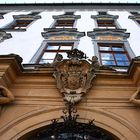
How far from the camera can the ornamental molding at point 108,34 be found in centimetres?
1086

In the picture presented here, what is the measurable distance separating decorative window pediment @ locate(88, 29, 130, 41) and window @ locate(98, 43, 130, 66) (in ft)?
1.87

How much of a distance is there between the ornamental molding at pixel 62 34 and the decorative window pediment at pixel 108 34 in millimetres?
541

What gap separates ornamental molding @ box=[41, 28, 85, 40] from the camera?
10.9 m

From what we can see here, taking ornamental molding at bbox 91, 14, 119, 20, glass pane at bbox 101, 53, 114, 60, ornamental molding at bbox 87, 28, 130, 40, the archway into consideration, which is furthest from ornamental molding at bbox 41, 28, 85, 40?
the archway

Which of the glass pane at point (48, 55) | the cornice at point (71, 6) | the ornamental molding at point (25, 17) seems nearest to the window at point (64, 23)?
the ornamental molding at point (25, 17)

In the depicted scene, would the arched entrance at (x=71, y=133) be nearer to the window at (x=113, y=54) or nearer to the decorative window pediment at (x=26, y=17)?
the window at (x=113, y=54)

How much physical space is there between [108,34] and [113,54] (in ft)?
6.30

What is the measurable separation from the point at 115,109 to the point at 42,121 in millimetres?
1837

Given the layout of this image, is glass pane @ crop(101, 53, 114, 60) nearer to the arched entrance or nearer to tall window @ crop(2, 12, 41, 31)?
the arched entrance

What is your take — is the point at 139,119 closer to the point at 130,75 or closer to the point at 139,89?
the point at 139,89

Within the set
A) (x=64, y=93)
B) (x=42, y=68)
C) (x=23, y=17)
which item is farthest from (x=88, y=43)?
(x=23, y=17)

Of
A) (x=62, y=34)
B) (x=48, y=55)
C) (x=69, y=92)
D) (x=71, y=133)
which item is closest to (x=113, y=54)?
(x=48, y=55)

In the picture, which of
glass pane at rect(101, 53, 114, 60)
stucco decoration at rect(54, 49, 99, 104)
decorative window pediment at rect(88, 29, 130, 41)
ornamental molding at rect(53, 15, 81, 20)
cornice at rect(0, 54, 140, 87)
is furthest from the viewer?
ornamental molding at rect(53, 15, 81, 20)

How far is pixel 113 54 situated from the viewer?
958 cm
